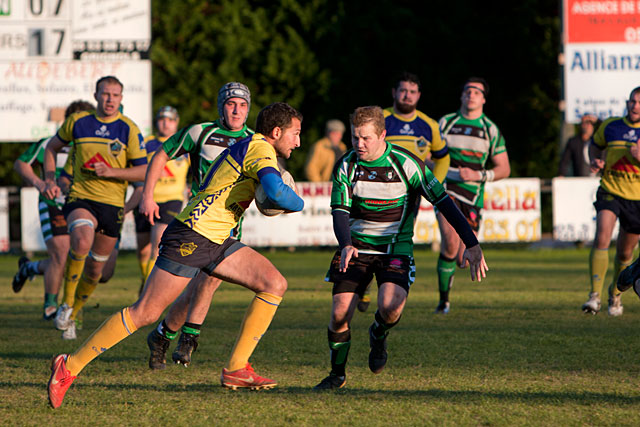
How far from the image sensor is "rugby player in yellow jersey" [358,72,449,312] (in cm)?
962

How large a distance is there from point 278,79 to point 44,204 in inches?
445

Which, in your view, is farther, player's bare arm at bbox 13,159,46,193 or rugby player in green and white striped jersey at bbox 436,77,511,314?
rugby player in green and white striped jersey at bbox 436,77,511,314

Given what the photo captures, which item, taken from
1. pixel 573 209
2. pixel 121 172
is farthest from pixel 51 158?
pixel 573 209

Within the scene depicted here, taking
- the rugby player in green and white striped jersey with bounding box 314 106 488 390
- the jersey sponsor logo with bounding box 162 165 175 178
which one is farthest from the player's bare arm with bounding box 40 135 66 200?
the rugby player in green and white striped jersey with bounding box 314 106 488 390

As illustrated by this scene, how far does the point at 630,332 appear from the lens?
8.44 m

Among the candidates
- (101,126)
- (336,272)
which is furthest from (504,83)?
(336,272)

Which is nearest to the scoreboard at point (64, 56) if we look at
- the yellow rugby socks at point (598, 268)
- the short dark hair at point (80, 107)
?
the short dark hair at point (80, 107)

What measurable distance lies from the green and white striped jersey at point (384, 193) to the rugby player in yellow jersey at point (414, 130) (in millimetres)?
3001

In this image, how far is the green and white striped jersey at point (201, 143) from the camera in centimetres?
755

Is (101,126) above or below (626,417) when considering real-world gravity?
above

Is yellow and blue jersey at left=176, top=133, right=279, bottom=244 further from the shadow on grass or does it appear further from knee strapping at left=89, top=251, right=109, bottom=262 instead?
knee strapping at left=89, top=251, right=109, bottom=262

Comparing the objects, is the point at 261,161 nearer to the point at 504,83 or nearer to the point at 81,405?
the point at 81,405

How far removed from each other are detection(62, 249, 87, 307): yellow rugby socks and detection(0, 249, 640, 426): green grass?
1.06 feet

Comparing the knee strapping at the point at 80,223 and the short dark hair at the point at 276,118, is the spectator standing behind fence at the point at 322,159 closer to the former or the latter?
the knee strapping at the point at 80,223
